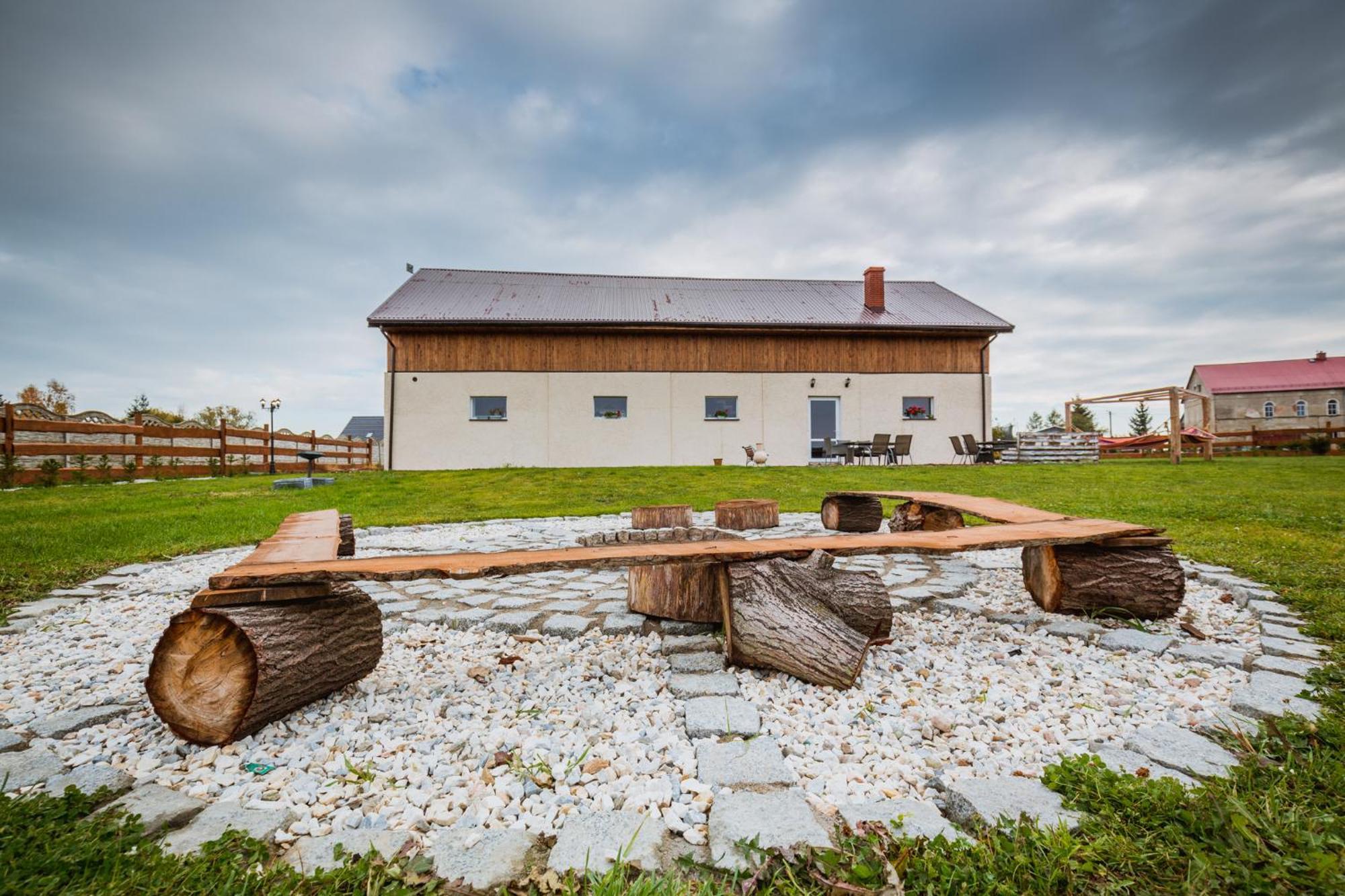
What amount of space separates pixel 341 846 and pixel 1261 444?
108ft

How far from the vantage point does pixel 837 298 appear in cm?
1866

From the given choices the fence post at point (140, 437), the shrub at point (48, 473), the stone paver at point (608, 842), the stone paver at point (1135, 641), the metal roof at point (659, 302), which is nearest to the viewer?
the stone paver at point (608, 842)

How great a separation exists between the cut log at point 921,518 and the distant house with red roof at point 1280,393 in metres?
46.4

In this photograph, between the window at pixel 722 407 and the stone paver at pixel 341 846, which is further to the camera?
the window at pixel 722 407

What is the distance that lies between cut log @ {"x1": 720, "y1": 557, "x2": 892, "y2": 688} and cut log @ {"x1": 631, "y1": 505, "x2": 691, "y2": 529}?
3.30 meters

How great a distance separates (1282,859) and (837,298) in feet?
62.3

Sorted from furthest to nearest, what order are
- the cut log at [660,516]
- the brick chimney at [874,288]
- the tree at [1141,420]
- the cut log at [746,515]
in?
the tree at [1141,420], the brick chimney at [874,288], the cut log at [746,515], the cut log at [660,516]

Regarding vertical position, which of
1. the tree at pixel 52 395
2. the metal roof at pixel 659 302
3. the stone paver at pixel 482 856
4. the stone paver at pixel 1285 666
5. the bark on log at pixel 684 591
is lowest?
the stone paver at pixel 1285 666

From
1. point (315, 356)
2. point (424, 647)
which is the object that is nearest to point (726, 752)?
point (424, 647)

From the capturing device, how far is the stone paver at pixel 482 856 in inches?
46.8

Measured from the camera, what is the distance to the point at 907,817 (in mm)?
1382

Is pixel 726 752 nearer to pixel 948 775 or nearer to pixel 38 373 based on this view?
pixel 948 775

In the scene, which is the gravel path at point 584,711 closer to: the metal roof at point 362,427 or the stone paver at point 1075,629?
the stone paver at point 1075,629

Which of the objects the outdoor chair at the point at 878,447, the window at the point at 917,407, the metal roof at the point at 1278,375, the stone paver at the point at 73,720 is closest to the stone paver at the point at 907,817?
the stone paver at the point at 73,720
